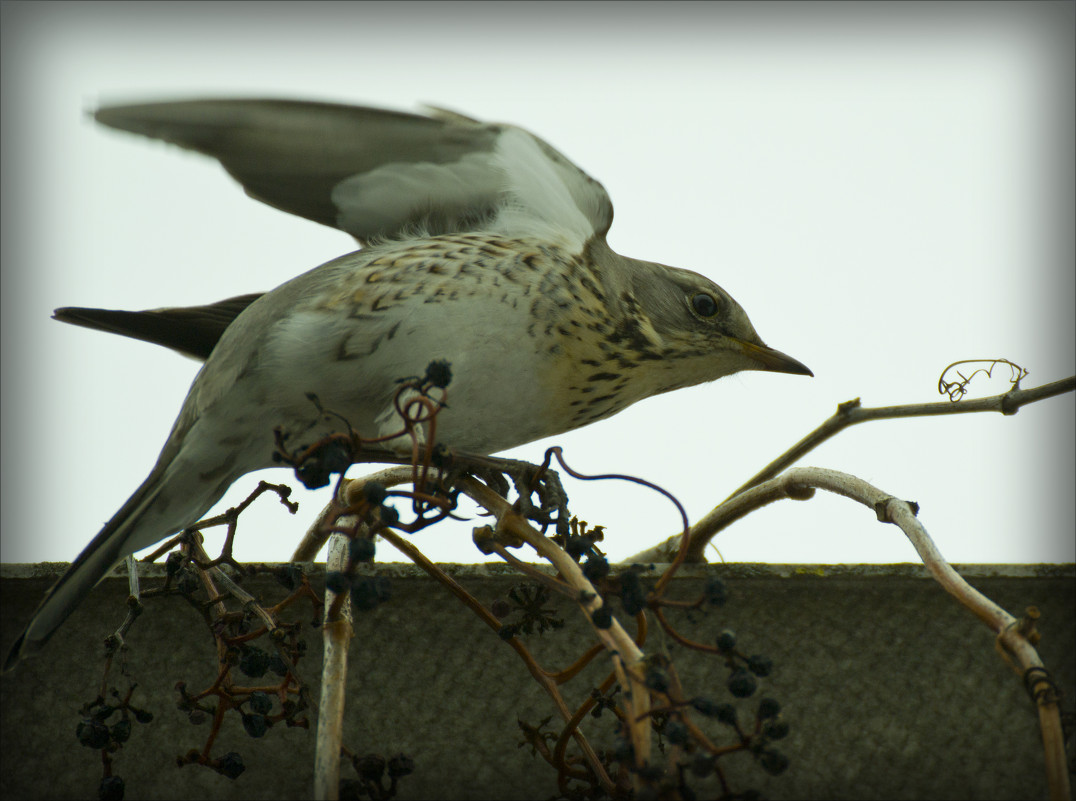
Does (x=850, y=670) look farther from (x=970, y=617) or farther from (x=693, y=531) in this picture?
(x=693, y=531)

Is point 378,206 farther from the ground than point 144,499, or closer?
farther from the ground

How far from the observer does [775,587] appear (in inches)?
48.1

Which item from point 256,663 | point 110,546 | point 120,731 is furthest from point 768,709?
point 110,546

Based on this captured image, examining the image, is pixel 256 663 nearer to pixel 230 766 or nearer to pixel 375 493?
pixel 230 766

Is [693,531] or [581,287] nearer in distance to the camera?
[693,531]

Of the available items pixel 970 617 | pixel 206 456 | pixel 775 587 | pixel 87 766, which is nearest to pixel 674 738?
pixel 775 587

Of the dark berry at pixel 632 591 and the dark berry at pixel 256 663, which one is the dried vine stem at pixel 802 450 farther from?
the dark berry at pixel 256 663

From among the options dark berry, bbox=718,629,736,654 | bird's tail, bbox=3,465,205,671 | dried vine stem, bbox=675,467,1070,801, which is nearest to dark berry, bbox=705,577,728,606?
dark berry, bbox=718,629,736,654

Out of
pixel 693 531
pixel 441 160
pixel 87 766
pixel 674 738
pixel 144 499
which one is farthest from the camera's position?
pixel 441 160

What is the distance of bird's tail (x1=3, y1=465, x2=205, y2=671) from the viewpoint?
3.56 ft

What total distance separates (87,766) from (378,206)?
981 mm

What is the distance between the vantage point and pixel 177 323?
5.60 ft

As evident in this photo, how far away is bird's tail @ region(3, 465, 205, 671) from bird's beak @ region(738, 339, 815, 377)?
997 millimetres

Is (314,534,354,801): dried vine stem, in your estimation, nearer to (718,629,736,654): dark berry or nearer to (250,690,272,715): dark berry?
(250,690,272,715): dark berry
